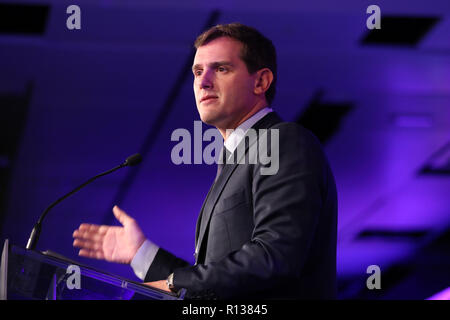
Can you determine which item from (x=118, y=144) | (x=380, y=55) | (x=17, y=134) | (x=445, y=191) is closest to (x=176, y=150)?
(x=118, y=144)

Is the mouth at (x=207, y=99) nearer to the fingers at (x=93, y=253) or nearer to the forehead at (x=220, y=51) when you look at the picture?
the forehead at (x=220, y=51)

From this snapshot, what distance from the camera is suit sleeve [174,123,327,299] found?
1.26 m

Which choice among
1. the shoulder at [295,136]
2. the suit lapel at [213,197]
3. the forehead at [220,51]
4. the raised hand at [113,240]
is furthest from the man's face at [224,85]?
the raised hand at [113,240]

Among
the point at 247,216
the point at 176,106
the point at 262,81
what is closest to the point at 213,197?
the point at 247,216

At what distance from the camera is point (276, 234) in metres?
1.28

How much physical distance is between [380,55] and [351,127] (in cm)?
125

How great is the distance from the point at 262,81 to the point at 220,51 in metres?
0.13

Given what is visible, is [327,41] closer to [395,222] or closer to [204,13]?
[204,13]

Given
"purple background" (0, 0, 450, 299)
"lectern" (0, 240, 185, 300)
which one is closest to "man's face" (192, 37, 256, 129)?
"lectern" (0, 240, 185, 300)

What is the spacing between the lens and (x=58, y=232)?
762cm

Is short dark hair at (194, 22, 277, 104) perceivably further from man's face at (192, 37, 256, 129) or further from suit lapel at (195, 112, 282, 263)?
suit lapel at (195, 112, 282, 263)

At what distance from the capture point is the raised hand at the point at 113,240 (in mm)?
1474

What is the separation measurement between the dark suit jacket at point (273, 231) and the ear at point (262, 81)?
214 millimetres

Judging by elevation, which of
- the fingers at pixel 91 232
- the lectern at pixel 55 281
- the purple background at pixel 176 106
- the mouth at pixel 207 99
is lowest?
the lectern at pixel 55 281
